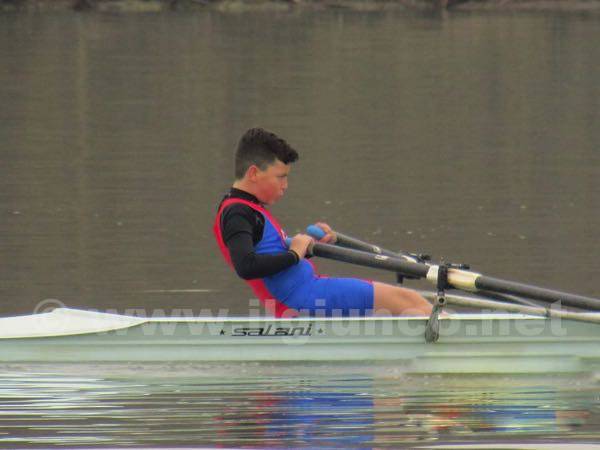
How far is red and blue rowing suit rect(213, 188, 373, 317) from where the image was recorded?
28.6 ft

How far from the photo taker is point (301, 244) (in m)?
8.95

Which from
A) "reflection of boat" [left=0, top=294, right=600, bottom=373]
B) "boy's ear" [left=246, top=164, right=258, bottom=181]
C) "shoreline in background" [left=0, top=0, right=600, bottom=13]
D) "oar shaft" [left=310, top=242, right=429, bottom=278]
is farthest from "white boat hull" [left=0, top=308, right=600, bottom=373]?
"shoreline in background" [left=0, top=0, right=600, bottom=13]

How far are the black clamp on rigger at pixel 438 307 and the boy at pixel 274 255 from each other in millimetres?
259

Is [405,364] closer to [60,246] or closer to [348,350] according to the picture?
[348,350]

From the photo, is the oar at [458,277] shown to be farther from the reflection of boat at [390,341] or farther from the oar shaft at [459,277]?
the reflection of boat at [390,341]

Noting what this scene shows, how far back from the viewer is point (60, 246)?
14359 mm

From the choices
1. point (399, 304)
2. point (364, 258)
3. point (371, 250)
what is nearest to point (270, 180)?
point (364, 258)

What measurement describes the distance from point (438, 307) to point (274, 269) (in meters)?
1.03

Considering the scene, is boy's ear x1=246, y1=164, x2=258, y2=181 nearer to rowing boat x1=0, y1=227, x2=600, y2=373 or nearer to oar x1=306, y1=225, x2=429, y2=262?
rowing boat x1=0, y1=227, x2=600, y2=373

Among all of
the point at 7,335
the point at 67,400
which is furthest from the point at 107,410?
the point at 7,335

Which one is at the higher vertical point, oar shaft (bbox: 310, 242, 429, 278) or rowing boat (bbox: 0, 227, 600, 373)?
oar shaft (bbox: 310, 242, 429, 278)

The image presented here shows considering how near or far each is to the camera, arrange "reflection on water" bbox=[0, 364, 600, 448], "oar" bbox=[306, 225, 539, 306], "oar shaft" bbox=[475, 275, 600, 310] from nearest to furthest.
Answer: "reflection on water" bbox=[0, 364, 600, 448], "oar shaft" bbox=[475, 275, 600, 310], "oar" bbox=[306, 225, 539, 306]

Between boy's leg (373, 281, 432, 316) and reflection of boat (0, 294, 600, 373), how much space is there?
0.63 feet

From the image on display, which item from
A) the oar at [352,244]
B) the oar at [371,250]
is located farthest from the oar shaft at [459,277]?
the oar at [352,244]
